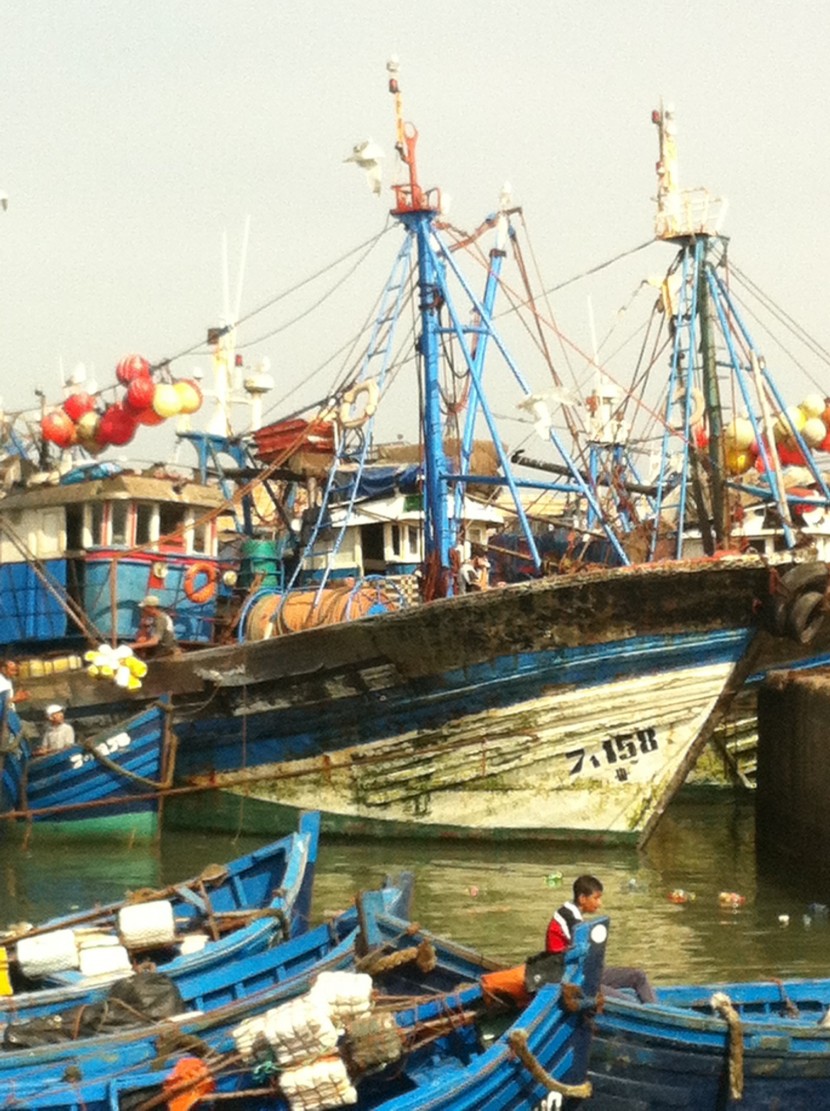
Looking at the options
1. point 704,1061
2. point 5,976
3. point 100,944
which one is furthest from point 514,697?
point 704,1061

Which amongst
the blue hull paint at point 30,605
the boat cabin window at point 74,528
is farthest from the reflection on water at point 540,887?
the boat cabin window at point 74,528

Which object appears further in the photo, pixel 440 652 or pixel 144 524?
pixel 144 524

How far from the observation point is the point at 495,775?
19.8 meters

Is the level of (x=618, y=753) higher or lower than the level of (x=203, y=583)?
lower

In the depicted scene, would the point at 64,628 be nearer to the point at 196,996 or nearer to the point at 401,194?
the point at 401,194

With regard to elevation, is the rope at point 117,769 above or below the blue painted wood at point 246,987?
above

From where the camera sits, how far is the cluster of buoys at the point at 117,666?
68.2 feet

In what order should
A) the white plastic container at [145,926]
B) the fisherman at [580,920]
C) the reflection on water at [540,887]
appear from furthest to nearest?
the reflection on water at [540,887] < the white plastic container at [145,926] < the fisherman at [580,920]

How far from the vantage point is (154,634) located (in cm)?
2283

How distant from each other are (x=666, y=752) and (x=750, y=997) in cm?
871

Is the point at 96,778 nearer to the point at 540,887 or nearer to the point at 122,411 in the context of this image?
the point at 122,411

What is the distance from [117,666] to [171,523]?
419cm

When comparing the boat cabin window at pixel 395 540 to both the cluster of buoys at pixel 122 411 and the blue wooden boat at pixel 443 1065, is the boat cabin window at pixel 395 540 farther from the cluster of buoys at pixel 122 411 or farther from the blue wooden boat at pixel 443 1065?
the blue wooden boat at pixel 443 1065

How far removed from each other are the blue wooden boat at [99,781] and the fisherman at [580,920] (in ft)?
37.5
